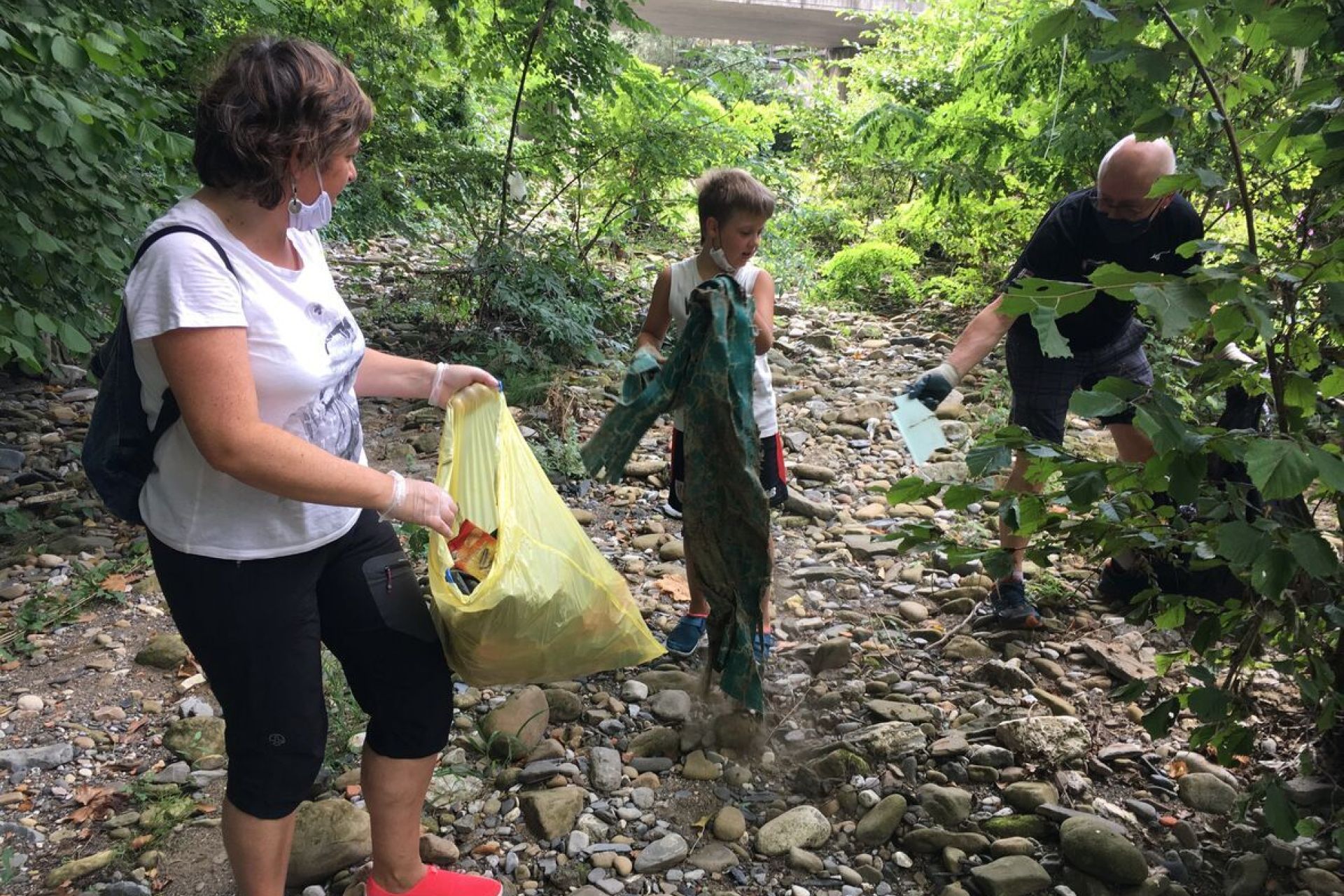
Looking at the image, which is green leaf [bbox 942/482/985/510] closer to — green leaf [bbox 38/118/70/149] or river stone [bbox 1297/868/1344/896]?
river stone [bbox 1297/868/1344/896]

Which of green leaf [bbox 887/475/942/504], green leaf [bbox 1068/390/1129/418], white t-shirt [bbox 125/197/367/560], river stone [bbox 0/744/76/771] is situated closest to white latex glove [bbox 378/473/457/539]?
white t-shirt [bbox 125/197/367/560]

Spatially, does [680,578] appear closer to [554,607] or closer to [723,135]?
[554,607]

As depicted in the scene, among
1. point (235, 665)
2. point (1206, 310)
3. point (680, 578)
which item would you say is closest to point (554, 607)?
point (235, 665)

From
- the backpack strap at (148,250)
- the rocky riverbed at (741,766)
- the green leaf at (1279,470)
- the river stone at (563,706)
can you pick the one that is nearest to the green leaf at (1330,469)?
the green leaf at (1279,470)

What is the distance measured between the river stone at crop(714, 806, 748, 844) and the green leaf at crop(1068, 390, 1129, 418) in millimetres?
1517

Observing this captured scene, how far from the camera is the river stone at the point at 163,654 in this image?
3.17m

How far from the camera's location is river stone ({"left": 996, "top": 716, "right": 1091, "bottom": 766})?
2689mm

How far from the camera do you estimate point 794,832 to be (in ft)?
8.07

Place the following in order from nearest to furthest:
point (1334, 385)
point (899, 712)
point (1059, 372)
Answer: point (1334, 385) < point (899, 712) < point (1059, 372)

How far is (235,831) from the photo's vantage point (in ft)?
5.69

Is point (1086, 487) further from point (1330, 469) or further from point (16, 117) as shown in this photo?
point (16, 117)

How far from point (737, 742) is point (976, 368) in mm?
4506

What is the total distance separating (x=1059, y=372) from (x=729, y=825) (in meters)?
1.91

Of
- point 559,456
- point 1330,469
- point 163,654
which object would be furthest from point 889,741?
point 559,456
